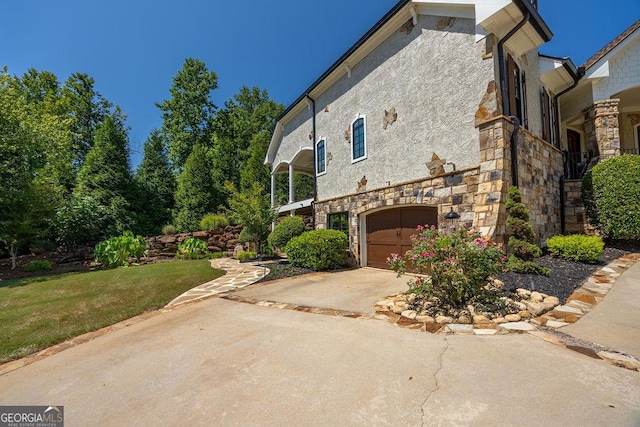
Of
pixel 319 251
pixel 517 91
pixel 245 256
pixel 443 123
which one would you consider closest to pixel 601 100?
pixel 517 91

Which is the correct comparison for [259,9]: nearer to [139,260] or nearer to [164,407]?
[139,260]

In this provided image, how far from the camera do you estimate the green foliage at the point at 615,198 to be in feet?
23.6

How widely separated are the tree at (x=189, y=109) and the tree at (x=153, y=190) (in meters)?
3.08

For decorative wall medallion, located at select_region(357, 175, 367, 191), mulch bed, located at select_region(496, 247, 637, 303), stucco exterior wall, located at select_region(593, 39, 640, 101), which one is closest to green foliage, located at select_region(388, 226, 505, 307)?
mulch bed, located at select_region(496, 247, 637, 303)

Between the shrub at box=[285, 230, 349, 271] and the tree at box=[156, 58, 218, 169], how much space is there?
18.5 metres

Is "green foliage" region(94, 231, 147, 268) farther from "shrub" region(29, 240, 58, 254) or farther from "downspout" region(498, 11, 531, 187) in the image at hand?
"downspout" region(498, 11, 531, 187)

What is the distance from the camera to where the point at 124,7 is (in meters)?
9.46

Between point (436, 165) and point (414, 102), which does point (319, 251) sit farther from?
point (414, 102)

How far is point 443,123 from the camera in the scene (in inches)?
273

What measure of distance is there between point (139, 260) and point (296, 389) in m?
12.1

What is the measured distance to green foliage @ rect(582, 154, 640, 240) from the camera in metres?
7.20

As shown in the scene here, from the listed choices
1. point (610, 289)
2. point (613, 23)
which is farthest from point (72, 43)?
point (613, 23)

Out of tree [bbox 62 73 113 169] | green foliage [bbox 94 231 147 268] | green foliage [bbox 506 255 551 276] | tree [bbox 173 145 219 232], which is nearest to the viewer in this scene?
green foliage [bbox 506 255 551 276]

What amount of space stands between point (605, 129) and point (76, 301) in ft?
50.4
